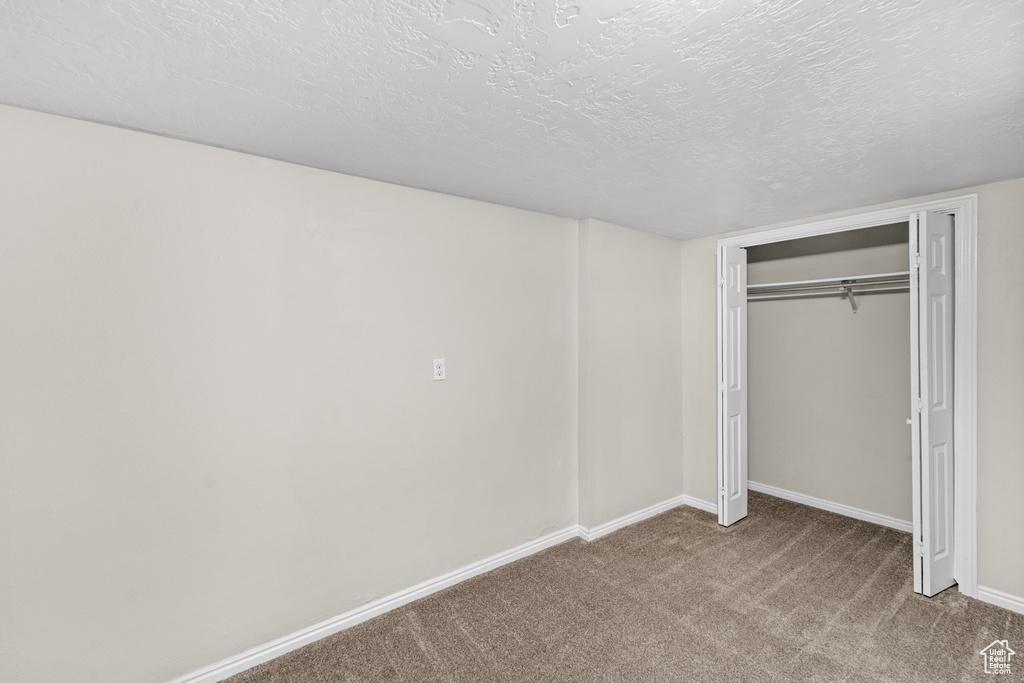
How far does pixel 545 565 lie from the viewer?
2941 mm

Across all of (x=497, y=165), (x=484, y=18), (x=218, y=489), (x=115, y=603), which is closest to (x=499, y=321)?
(x=497, y=165)

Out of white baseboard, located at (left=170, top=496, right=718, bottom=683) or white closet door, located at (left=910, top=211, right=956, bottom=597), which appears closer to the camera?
white baseboard, located at (left=170, top=496, right=718, bottom=683)

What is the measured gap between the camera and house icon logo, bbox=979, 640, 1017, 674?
2016 millimetres

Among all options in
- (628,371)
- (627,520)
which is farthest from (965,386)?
(627,520)

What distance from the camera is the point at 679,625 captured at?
234 centimetres

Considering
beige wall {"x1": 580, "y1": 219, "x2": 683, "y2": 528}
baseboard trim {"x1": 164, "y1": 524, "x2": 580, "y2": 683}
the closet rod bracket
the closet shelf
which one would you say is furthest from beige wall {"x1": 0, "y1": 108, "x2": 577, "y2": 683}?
the closet rod bracket

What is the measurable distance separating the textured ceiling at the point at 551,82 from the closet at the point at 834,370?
1.27 m

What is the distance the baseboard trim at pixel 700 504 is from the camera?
3799 millimetres

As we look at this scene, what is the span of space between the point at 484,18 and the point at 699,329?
10.6 feet

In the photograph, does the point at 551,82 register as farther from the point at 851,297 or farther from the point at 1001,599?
the point at 1001,599

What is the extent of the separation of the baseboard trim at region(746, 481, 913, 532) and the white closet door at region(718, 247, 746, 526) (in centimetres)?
47

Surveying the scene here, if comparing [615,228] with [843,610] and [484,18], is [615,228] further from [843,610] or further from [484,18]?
[843,610]

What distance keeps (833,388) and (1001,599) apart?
5.37 ft

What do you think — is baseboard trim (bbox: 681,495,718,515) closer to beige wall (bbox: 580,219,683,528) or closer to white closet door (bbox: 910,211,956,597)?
beige wall (bbox: 580,219,683,528)
